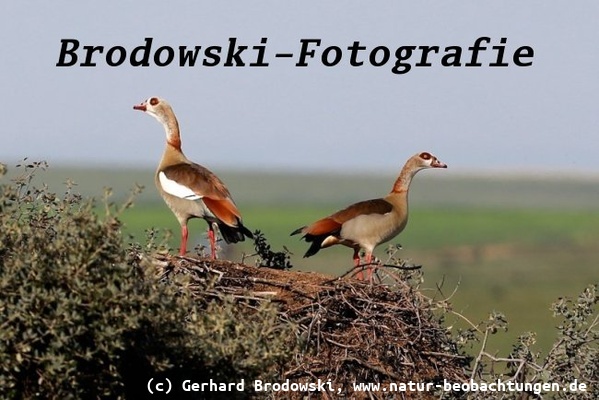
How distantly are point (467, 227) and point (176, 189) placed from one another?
240ft

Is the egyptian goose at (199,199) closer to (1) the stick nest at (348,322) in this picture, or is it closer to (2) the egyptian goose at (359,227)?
(2) the egyptian goose at (359,227)

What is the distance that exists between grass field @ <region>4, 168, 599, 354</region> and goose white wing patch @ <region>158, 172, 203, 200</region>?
0.46 meters

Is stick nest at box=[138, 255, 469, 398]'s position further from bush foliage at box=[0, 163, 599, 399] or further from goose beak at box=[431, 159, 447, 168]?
goose beak at box=[431, 159, 447, 168]

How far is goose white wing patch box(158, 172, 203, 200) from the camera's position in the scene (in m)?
11.1

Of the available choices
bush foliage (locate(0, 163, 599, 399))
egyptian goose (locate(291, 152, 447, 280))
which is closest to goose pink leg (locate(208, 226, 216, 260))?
egyptian goose (locate(291, 152, 447, 280))

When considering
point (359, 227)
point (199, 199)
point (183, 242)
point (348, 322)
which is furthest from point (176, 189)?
point (348, 322)

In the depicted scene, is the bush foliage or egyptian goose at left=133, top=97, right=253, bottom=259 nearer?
the bush foliage

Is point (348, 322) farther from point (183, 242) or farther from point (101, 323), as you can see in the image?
point (101, 323)

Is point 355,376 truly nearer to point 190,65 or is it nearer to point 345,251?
point 190,65

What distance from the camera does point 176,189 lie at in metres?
11.3

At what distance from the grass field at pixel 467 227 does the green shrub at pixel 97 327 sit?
0.92 ft

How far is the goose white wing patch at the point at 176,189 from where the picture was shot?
1112 cm

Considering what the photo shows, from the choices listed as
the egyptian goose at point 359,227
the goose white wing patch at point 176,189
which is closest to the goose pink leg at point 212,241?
the goose white wing patch at point 176,189

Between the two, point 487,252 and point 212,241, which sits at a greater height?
point 487,252
